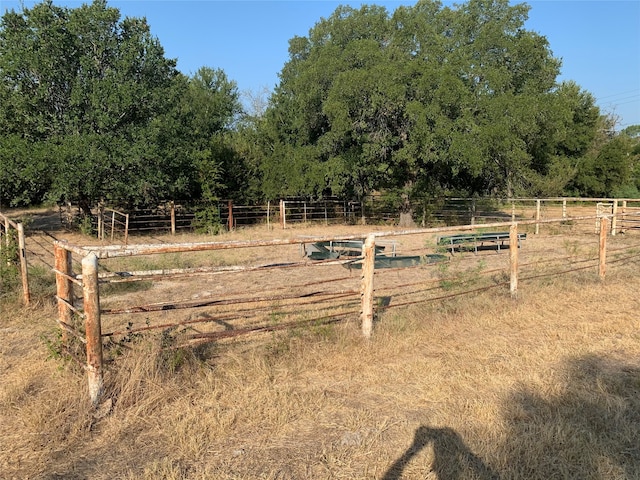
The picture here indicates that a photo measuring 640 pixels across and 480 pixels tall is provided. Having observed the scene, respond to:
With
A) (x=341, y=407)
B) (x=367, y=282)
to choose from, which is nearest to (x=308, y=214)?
(x=367, y=282)

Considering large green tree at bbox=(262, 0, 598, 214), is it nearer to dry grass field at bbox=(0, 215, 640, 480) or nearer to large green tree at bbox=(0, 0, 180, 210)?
large green tree at bbox=(0, 0, 180, 210)

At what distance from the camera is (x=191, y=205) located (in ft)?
67.8

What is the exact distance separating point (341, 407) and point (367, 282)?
1.54m

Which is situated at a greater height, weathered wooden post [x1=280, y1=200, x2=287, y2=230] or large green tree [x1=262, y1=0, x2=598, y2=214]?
large green tree [x1=262, y1=0, x2=598, y2=214]

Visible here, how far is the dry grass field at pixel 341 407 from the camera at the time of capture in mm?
2787

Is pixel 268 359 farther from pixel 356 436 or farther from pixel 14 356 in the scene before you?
pixel 14 356

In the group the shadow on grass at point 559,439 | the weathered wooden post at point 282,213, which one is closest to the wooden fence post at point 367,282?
the shadow on grass at point 559,439

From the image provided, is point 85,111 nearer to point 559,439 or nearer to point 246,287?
point 246,287

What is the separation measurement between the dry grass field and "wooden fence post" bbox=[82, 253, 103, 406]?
125 mm

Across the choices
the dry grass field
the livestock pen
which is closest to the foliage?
the livestock pen

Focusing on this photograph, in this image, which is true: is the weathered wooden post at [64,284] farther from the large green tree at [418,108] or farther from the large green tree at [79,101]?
the large green tree at [418,108]

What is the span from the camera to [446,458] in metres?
2.82

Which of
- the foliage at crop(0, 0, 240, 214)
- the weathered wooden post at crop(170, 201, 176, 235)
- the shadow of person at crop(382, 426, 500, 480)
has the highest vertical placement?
the foliage at crop(0, 0, 240, 214)

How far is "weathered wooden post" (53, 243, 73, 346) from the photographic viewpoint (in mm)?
3629
